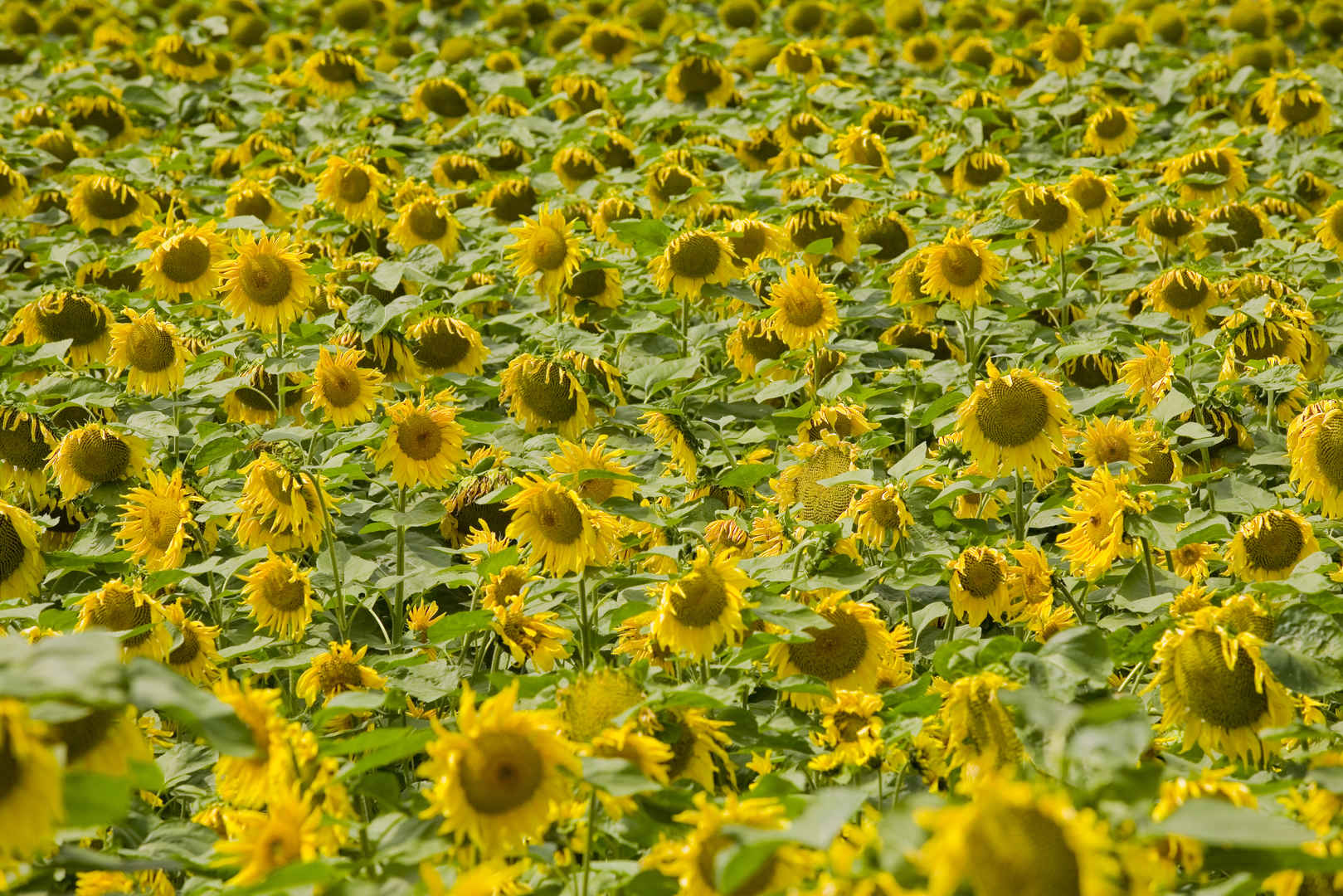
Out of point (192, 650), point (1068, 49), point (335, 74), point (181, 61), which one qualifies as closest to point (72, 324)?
point (192, 650)

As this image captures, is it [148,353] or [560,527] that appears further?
[148,353]

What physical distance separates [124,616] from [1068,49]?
555 cm

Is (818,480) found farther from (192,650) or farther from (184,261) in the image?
(184,261)

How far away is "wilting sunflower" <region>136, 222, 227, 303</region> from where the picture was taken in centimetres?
397

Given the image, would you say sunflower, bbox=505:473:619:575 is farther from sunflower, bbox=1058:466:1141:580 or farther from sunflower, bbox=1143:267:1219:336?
sunflower, bbox=1143:267:1219:336

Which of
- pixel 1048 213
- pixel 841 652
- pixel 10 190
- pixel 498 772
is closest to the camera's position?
pixel 498 772

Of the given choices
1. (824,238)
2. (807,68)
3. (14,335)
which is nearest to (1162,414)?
(824,238)

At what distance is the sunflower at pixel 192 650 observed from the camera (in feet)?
9.16

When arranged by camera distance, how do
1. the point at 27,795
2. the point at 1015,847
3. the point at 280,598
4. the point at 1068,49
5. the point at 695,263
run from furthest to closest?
the point at 1068,49 → the point at 695,263 → the point at 280,598 → the point at 27,795 → the point at 1015,847

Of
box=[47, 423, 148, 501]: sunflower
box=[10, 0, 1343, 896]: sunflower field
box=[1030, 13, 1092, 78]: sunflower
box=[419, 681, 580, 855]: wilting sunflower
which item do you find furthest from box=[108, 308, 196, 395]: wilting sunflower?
box=[1030, 13, 1092, 78]: sunflower

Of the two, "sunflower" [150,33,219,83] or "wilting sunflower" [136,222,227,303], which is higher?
"wilting sunflower" [136,222,227,303]

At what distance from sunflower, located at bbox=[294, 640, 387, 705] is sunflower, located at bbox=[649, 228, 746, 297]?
1.74 m

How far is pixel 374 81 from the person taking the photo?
6.98 m

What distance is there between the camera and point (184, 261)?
4008 mm
